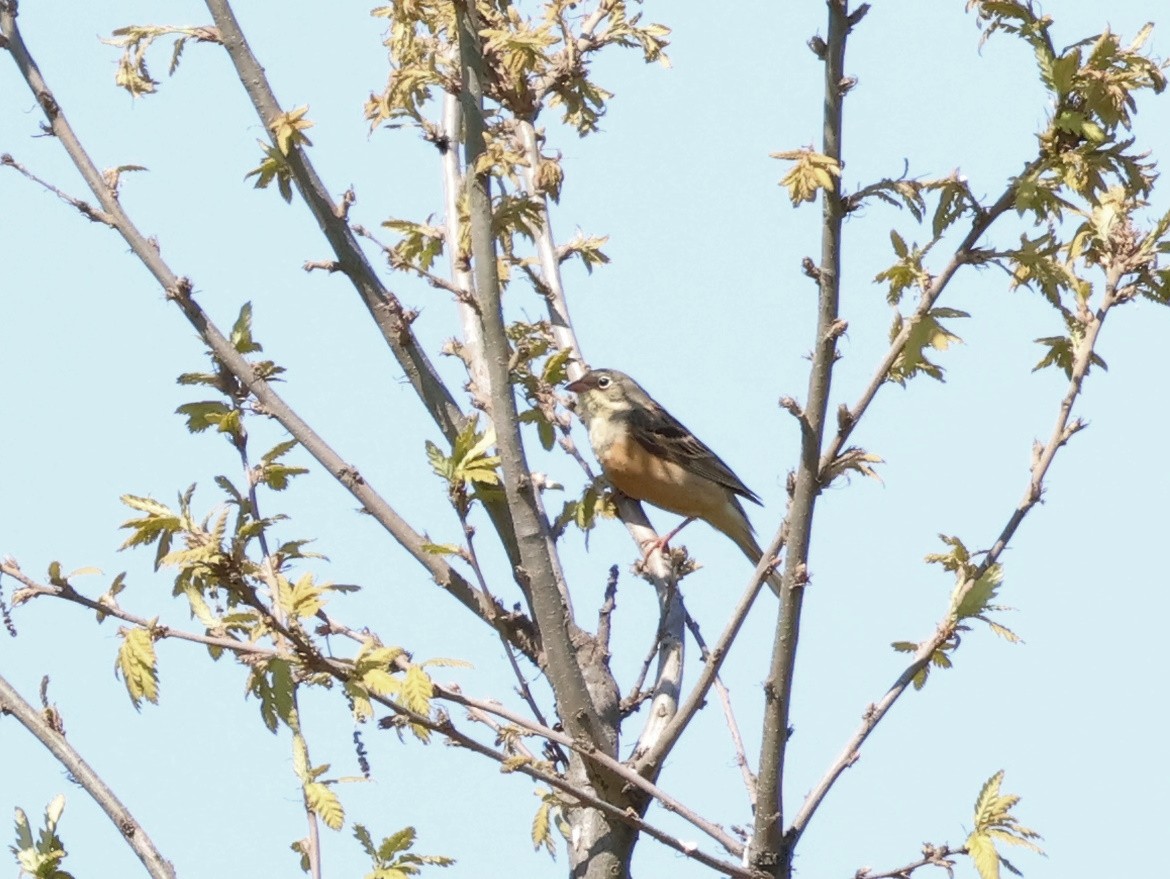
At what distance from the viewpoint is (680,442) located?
1007 cm

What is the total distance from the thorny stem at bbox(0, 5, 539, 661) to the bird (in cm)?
439

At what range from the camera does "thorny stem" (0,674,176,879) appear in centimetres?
354

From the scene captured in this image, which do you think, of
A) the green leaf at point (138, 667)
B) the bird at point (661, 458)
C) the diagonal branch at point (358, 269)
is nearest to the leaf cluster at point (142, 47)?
the diagonal branch at point (358, 269)

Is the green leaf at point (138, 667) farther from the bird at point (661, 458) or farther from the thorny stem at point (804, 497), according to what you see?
the bird at point (661, 458)

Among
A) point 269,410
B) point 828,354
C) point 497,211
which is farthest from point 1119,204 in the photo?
point 269,410

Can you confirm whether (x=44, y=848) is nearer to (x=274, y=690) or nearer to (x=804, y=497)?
(x=274, y=690)

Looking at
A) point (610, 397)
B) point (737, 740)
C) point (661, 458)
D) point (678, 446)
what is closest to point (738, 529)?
point (678, 446)

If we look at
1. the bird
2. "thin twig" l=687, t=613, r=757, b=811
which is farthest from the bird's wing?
"thin twig" l=687, t=613, r=757, b=811

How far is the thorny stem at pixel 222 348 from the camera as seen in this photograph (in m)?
4.25

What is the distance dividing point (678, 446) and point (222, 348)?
5.89 metres

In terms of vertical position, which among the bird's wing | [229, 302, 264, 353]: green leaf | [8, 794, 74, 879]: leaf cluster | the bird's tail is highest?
the bird's wing

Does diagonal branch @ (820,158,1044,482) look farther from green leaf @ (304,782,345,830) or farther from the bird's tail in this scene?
the bird's tail

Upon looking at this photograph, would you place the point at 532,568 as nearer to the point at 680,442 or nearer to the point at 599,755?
the point at 599,755

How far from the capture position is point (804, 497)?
3689 millimetres
